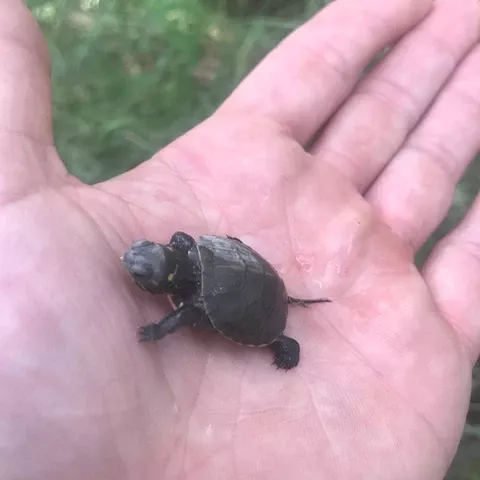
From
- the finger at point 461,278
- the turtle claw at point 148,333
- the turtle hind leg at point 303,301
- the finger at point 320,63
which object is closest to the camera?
the turtle claw at point 148,333

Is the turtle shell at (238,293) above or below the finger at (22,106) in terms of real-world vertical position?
below

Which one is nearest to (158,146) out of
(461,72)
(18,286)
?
(461,72)

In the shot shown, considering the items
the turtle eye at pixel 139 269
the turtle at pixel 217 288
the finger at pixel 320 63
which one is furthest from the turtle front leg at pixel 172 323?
the finger at pixel 320 63

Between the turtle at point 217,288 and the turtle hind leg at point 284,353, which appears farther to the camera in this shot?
the turtle hind leg at point 284,353

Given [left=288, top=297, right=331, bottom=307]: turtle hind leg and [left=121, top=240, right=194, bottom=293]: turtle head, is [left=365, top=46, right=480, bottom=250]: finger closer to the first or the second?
[left=288, top=297, right=331, bottom=307]: turtle hind leg

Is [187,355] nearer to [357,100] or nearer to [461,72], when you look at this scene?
[357,100]

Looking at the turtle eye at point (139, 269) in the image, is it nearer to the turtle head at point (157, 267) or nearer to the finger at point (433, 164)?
the turtle head at point (157, 267)
